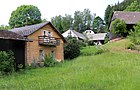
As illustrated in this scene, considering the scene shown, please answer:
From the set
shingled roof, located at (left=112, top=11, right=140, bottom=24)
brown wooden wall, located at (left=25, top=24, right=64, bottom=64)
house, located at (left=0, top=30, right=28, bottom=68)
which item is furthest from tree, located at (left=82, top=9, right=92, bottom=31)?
house, located at (left=0, top=30, right=28, bottom=68)

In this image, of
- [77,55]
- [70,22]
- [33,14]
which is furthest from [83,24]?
[77,55]

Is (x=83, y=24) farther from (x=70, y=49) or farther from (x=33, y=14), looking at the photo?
(x=70, y=49)

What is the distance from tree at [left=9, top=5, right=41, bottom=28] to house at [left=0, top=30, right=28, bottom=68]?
49.6 metres

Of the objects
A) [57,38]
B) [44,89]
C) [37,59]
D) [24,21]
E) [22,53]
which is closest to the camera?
[44,89]

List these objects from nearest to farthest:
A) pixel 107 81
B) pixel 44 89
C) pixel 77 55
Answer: pixel 44 89 → pixel 107 81 → pixel 77 55

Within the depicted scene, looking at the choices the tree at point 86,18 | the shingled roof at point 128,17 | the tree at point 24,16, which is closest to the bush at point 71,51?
the shingled roof at point 128,17

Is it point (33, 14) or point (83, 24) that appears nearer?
point (33, 14)

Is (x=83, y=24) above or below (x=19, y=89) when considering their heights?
above

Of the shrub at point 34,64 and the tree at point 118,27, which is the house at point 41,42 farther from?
the tree at point 118,27

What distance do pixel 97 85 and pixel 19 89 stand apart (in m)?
3.99

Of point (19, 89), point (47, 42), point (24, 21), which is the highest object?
point (24, 21)

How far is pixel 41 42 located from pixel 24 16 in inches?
1773

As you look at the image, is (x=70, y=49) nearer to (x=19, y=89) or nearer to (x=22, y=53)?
(x=22, y=53)

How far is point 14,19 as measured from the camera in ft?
254
